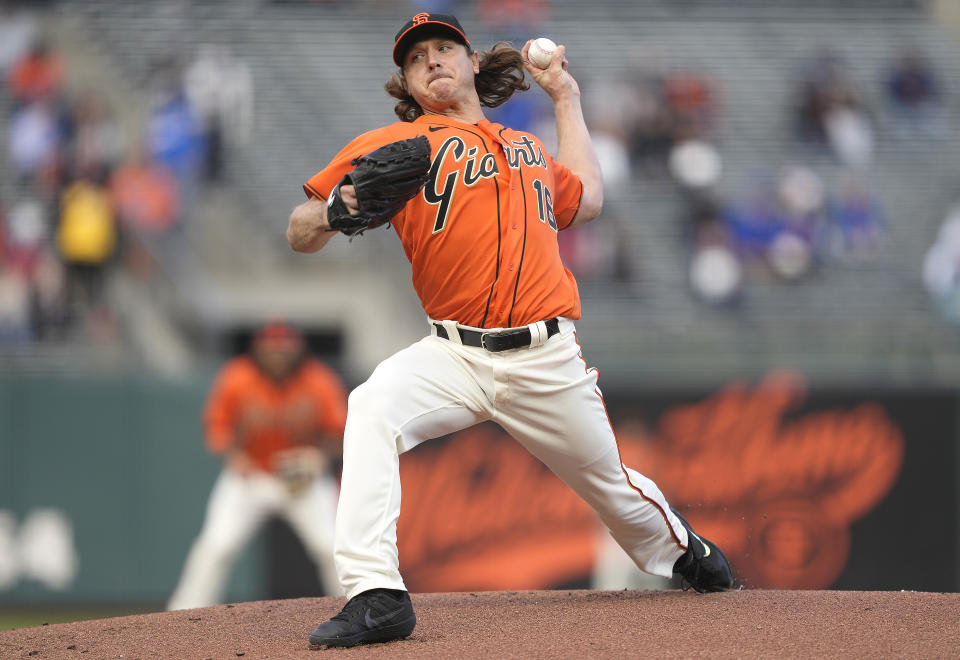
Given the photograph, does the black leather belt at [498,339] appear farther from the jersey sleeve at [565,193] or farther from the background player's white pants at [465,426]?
the jersey sleeve at [565,193]

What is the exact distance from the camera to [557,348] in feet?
14.1

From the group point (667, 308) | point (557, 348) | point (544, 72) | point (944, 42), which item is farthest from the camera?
point (944, 42)

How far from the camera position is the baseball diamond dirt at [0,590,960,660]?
12.9 ft

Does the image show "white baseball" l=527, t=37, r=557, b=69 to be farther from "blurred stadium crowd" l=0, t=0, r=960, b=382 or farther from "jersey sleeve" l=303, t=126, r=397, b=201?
"blurred stadium crowd" l=0, t=0, r=960, b=382

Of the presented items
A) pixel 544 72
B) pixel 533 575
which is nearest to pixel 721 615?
pixel 544 72

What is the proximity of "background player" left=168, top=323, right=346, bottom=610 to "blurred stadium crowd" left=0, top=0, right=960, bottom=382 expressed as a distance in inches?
129

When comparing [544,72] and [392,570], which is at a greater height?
[544,72]

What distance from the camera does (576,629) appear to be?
13.9ft

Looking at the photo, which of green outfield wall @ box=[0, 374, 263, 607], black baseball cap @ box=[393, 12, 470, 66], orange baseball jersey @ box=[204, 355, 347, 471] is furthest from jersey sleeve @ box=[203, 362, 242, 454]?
black baseball cap @ box=[393, 12, 470, 66]

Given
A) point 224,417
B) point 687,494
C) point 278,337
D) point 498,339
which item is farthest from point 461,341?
point 687,494

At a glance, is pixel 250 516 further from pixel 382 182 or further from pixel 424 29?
pixel 382 182

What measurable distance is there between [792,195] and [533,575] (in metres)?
5.37

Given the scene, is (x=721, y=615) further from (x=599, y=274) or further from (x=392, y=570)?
(x=599, y=274)

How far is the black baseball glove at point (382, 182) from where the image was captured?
388 centimetres
